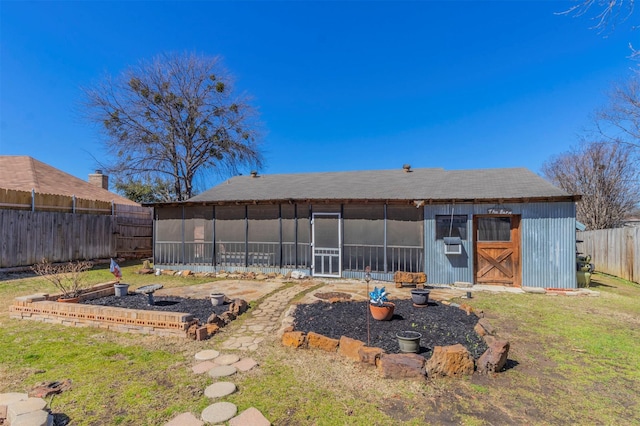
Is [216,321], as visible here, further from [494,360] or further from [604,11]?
[604,11]

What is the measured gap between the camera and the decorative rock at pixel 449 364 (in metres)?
3.39

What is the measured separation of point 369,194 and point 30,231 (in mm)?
12177

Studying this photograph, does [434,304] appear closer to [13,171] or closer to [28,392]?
[28,392]

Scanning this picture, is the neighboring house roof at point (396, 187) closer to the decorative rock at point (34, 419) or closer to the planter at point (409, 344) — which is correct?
the planter at point (409, 344)

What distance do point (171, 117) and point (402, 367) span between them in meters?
20.0

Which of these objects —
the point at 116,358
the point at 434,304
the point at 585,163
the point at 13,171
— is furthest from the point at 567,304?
the point at 13,171

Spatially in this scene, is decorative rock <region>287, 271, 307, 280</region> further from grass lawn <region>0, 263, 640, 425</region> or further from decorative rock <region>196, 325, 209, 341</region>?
decorative rock <region>196, 325, 209, 341</region>

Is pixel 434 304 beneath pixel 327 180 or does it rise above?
beneath

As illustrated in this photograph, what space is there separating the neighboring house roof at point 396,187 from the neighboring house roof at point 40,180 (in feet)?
25.9

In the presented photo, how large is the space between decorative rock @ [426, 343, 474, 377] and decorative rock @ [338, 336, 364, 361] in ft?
2.82

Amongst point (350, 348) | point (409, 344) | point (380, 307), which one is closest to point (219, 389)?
point (350, 348)

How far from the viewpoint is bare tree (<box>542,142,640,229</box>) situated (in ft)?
62.8

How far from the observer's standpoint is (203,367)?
364 centimetres

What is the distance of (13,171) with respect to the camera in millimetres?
14852
